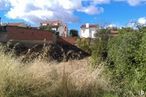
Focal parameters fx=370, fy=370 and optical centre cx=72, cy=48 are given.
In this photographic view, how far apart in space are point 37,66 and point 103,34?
4585mm

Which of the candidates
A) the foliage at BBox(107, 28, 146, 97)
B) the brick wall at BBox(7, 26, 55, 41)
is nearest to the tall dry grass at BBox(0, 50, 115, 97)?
the foliage at BBox(107, 28, 146, 97)

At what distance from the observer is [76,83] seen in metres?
9.96

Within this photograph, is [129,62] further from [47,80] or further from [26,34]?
[26,34]

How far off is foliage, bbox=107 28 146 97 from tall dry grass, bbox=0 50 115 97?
49 cm

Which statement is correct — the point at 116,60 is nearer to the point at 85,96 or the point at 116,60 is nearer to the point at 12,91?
the point at 85,96

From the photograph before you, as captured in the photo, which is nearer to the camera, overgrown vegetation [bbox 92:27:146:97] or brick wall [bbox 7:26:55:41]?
overgrown vegetation [bbox 92:27:146:97]

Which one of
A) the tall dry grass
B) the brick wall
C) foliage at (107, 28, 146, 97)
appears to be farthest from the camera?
the brick wall

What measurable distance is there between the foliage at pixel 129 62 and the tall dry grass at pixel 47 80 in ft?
1.62

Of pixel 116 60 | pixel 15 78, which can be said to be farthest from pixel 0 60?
pixel 116 60

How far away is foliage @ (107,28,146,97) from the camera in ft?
30.3

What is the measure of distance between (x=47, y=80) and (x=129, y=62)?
222 cm

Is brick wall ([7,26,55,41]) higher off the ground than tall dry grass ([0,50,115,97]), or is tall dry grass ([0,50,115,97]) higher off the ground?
brick wall ([7,26,55,41])

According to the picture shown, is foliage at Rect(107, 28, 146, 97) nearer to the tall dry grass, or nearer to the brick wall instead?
the tall dry grass

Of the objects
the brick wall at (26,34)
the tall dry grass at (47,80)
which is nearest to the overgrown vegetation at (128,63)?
the tall dry grass at (47,80)
